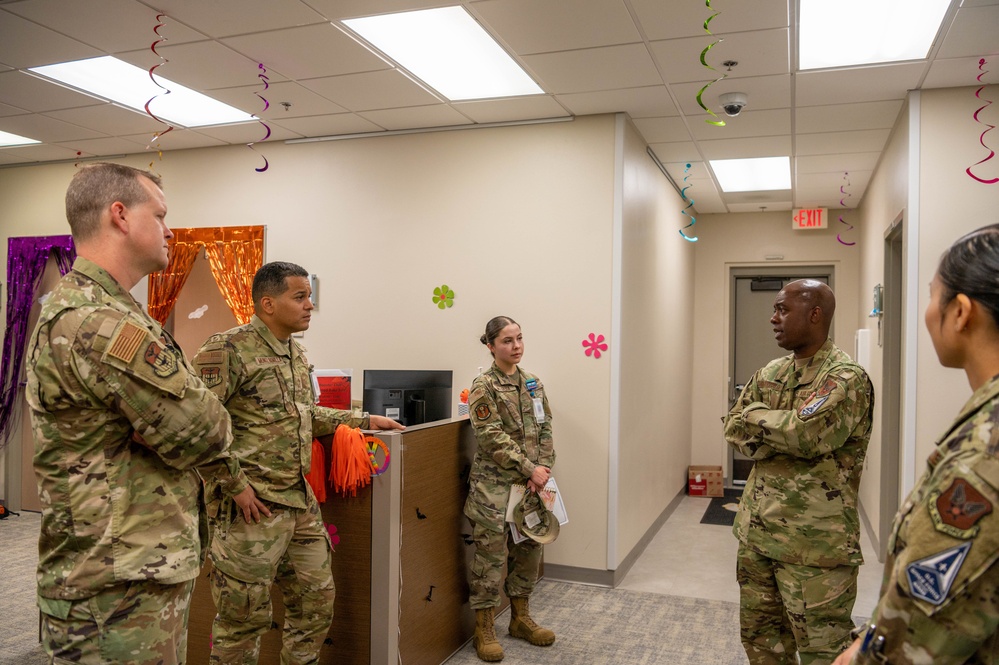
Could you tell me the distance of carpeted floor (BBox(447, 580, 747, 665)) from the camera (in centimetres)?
361

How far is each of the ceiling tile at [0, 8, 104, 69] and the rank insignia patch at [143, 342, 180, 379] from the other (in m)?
2.59

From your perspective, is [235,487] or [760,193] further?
[760,193]

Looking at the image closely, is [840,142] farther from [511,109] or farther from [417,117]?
[417,117]

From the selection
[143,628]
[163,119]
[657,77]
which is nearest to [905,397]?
[657,77]

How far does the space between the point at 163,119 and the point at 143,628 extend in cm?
419

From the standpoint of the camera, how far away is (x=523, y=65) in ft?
13.1

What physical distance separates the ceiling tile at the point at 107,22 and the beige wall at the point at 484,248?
5.82ft

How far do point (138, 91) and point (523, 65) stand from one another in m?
2.33

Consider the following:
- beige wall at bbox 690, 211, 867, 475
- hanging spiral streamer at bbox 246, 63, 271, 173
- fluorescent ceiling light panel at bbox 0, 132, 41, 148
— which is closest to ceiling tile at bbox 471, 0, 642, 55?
hanging spiral streamer at bbox 246, 63, 271, 173

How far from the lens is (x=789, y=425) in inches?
94.9

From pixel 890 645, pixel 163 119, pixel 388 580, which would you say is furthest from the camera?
pixel 163 119

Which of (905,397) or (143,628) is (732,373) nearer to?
(905,397)

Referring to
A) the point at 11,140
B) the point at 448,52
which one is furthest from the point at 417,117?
the point at 11,140

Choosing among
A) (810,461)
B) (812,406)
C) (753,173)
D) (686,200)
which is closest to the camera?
(812,406)
